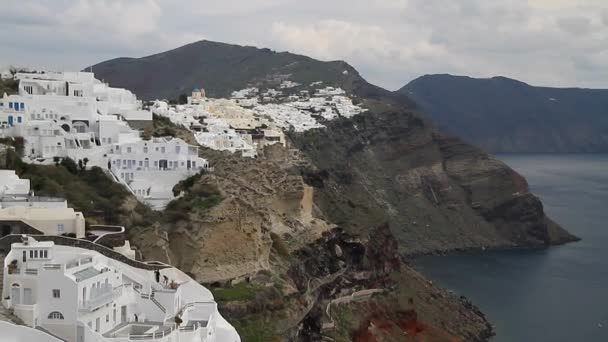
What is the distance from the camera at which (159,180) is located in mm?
32688

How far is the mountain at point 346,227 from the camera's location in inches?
1147

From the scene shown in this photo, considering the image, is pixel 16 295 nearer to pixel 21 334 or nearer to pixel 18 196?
pixel 21 334

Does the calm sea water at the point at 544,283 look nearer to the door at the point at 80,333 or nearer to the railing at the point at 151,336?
the railing at the point at 151,336

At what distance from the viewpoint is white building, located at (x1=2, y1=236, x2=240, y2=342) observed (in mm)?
Answer: 18125

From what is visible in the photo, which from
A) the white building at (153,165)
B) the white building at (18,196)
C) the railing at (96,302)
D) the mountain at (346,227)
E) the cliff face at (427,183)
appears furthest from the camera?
the cliff face at (427,183)

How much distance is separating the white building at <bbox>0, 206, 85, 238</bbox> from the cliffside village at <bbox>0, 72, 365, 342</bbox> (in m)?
0.03

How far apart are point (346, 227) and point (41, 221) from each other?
24829 mm

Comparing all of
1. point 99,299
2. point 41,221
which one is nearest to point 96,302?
point 99,299

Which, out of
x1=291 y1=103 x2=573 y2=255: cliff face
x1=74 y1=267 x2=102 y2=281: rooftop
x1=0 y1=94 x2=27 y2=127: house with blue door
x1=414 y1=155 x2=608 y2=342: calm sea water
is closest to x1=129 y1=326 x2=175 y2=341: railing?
x1=74 y1=267 x2=102 y2=281: rooftop

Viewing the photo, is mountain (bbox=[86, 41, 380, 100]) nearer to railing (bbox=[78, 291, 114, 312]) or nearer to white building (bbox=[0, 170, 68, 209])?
white building (bbox=[0, 170, 68, 209])

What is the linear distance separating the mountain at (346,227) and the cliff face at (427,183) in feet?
0.50

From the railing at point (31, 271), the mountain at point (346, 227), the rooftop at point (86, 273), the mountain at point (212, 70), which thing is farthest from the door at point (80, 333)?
the mountain at point (212, 70)

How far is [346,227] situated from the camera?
46.3m

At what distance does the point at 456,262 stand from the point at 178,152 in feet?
135
